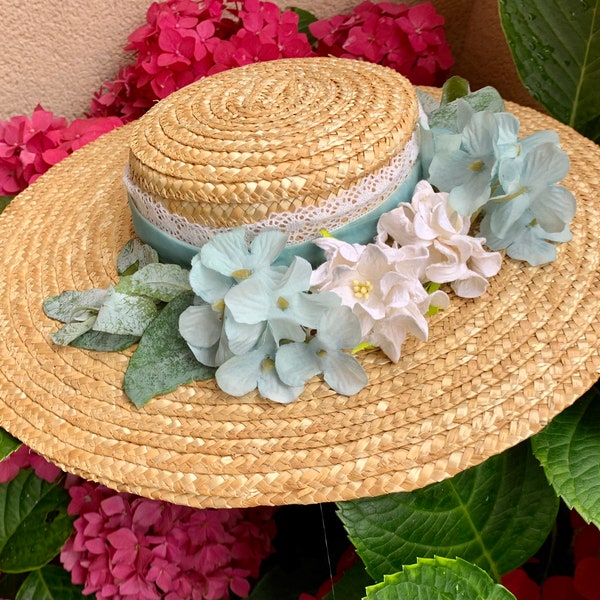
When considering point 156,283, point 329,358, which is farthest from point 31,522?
point 329,358

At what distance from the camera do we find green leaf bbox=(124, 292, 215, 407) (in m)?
0.75

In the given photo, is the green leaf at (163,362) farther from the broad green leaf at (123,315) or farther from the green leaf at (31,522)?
the green leaf at (31,522)

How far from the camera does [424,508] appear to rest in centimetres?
89

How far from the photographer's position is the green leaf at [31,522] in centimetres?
108

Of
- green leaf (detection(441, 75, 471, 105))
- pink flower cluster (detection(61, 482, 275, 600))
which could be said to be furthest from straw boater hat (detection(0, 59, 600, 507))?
pink flower cluster (detection(61, 482, 275, 600))

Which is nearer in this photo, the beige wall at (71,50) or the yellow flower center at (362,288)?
the yellow flower center at (362,288)

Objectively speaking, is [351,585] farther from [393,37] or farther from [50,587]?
[393,37]

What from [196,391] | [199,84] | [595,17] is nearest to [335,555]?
[196,391]

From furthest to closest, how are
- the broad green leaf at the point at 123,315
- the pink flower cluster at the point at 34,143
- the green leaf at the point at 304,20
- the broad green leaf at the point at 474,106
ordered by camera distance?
the green leaf at the point at 304,20
the pink flower cluster at the point at 34,143
the broad green leaf at the point at 474,106
the broad green leaf at the point at 123,315

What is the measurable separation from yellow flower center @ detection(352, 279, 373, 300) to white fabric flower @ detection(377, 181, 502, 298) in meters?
0.06

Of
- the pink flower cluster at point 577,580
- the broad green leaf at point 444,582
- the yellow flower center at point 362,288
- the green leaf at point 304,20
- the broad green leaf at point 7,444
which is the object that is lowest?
the pink flower cluster at point 577,580

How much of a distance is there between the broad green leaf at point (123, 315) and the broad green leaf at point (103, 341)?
2cm

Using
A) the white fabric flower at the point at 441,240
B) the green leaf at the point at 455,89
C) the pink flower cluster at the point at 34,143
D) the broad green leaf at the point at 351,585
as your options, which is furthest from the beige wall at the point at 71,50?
the broad green leaf at the point at 351,585

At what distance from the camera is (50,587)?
1131 millimetres
